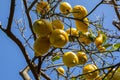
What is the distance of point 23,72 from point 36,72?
474 millimetres

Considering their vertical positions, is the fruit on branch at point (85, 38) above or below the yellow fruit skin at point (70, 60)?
above

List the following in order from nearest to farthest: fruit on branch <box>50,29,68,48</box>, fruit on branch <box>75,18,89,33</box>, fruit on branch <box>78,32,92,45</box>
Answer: fruit on branch <box>50,29,68,48</box>
fruit on branch <box>75,18,89,33</box>
fruit on branch <box>78,32,92,45</box>

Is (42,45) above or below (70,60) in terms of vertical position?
above

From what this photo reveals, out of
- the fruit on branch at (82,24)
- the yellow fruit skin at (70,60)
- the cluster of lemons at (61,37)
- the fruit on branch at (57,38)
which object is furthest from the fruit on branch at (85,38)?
the fruit on branch at (57,38)

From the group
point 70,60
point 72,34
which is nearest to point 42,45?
point 70,60

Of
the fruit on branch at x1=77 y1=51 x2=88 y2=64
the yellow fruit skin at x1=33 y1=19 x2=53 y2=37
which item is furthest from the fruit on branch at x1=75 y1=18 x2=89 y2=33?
the yellow fruit skin at x1=33 y1=19 x2=53 y2=37

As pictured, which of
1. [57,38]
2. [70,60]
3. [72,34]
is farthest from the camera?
[72,34]

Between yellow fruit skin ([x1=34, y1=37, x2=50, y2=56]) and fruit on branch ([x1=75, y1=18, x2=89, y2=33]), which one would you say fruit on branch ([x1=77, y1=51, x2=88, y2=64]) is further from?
yellow fruit skin ([x1=34, y1=37, x2=50, y2=56])

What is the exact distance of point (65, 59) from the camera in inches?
76.4

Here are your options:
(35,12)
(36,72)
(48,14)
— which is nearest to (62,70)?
(35,12)

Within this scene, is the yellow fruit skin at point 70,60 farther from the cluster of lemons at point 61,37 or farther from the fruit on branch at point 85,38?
the fruit on branch at point 85,38

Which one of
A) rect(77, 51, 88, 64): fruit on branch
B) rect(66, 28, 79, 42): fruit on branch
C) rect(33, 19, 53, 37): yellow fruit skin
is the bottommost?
rect(77, 51, 88, 64): fruit on branch

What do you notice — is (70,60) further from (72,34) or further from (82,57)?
(72,34)

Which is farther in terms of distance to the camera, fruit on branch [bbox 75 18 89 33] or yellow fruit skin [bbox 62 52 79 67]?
fruit on branch [bbox 75 18 89 33]
